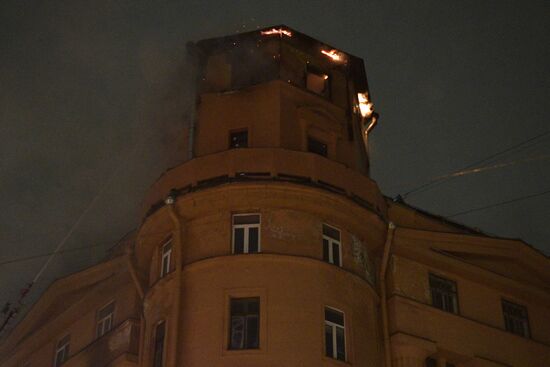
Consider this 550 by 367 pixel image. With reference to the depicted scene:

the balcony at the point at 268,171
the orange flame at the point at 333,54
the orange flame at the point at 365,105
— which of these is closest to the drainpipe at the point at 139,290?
the balcony at the point at 268,171

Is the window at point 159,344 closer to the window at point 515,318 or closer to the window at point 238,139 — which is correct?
the window at point 238,139

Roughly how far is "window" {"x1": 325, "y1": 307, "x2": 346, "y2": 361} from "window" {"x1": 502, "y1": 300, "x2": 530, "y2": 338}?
7.99 meters

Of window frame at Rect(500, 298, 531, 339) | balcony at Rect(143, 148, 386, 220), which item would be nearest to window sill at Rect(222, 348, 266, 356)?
balcony at Rect(143, 148, 386, 220)

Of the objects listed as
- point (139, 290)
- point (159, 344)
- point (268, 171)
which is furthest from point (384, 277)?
point (139, 290)

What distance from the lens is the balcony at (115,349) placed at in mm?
27136

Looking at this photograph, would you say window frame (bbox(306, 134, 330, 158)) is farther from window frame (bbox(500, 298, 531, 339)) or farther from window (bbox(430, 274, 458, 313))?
window frame (bbox(500, 298, 531, 339))

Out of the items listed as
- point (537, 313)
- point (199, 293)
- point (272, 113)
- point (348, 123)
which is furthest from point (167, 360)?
point (537, 313)

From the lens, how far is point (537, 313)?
30812mm

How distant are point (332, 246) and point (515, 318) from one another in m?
8.54

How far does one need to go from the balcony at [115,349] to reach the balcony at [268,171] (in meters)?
4.07

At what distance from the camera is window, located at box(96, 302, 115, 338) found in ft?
99.4

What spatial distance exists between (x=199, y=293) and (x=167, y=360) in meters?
2.07

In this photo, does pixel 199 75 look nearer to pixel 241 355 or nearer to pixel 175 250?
pixel 175 250

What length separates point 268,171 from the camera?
25.8 m
